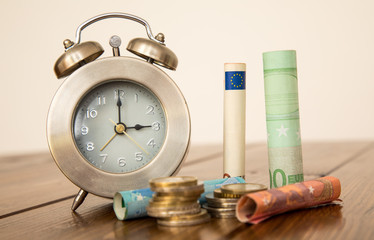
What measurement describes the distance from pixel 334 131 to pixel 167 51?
3095 mm

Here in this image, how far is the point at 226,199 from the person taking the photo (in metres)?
0.97

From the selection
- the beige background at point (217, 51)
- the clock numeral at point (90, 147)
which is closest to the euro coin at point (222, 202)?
the clock numeral at point (90, 147)

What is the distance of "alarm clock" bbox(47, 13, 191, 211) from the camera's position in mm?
1141

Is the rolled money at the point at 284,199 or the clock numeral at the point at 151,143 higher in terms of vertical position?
the clock numeral at the point at 151,143

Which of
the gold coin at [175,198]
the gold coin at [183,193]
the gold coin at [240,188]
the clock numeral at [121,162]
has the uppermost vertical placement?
the clock numeral at [121,162]

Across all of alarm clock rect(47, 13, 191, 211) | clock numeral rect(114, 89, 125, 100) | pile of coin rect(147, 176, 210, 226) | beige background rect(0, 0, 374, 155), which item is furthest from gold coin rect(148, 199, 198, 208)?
beige background rect(0, 0, 374, 155)

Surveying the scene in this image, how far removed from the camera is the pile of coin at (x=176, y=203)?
89 cm

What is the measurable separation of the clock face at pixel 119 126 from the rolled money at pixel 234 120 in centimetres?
16

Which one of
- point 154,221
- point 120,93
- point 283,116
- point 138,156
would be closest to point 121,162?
point 138,156

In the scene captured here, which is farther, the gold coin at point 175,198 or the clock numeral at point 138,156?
the clock numeral at point 138,156

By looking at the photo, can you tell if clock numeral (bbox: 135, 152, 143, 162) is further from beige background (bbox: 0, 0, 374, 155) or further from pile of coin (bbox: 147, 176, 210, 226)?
beige background (bbox: 0, 0, 374, 155)

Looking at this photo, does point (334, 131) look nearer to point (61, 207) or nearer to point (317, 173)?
point (317, 173)

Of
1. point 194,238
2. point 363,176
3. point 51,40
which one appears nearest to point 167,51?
point 194,238

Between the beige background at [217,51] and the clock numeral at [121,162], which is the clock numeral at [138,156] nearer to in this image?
the clock numeral at [121,162]
